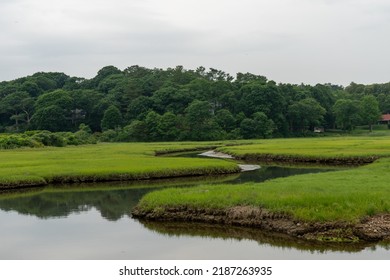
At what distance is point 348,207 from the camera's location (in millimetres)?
20094

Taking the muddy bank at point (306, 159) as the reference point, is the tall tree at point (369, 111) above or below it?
above

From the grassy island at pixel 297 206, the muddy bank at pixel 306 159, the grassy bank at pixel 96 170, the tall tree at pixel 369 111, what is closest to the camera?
the grassy island at pixel 297 206

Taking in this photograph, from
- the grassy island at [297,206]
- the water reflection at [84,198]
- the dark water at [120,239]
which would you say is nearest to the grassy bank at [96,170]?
the water reflection at [84,198]

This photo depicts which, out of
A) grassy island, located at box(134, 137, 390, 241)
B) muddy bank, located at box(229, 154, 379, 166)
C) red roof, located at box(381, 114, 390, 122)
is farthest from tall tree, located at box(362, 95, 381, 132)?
grassy island, located at box(134, 137, 390, 241)

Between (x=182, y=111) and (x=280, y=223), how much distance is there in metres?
96.0

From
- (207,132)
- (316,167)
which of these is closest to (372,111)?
(207,132)

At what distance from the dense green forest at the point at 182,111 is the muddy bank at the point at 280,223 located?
80.5 meters

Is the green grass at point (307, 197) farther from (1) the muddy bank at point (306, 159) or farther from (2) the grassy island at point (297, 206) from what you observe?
(1) the muddy bank at point (306, 159)

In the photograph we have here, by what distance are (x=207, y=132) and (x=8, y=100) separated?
52367 millimetres

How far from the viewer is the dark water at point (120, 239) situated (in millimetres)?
18188

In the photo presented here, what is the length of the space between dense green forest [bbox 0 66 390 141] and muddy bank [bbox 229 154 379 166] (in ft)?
157

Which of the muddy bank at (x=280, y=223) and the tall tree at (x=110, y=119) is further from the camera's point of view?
the tall tree at (x=110, y=119)

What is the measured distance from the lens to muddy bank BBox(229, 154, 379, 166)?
47.0m

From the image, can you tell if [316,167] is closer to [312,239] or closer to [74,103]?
[312,239]
